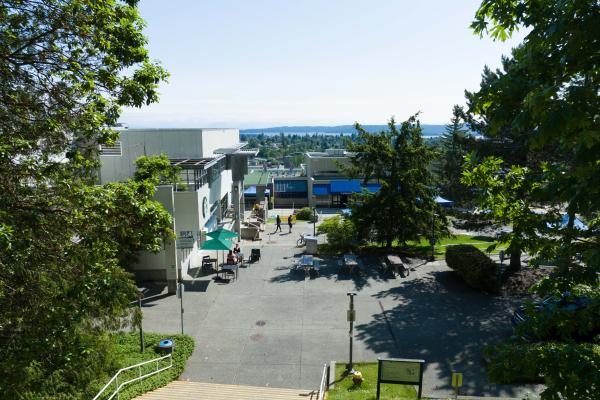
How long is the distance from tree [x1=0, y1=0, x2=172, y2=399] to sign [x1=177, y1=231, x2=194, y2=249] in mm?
12663

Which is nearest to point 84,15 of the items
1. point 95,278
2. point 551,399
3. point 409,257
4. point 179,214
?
point 95,278

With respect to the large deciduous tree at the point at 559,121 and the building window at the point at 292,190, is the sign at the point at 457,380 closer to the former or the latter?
the large deciduous tree at the point at 559,121

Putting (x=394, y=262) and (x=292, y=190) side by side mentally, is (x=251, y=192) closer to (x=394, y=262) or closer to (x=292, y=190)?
(x=292, y=190)

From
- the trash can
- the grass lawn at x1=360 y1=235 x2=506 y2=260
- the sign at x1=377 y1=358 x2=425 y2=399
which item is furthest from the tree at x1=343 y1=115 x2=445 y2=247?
the sign at x1=377 y1=358 x2=425 y2=399

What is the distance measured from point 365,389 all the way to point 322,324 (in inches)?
178

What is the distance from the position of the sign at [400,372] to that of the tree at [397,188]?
14.2 metres

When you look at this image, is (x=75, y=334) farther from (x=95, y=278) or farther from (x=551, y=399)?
(x=551, y=399)

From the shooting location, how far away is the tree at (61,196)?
657cm

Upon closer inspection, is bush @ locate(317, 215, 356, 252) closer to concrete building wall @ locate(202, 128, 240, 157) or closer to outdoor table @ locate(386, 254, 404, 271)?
outdoor table @ locate(386, 254, 404, 271)

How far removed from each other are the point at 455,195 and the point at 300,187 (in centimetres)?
3109

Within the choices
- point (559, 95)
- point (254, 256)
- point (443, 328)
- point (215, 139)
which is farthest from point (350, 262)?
point (559, 95)

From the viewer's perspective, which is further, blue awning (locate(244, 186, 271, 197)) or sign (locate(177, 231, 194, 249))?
blue awning (locate(244, 186, 271, 197))

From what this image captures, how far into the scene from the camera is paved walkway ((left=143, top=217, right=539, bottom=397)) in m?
12.9

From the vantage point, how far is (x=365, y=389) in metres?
11.7
